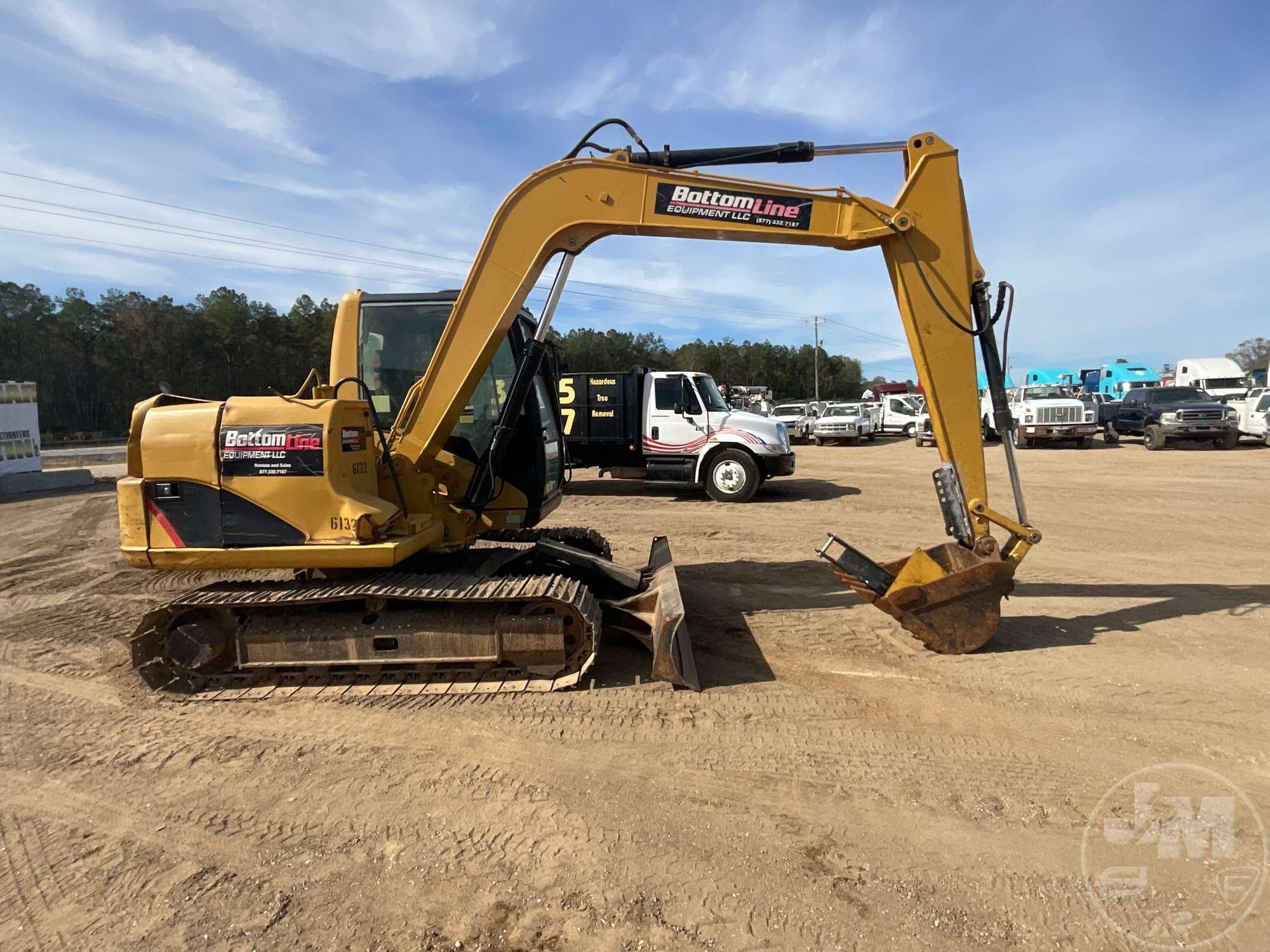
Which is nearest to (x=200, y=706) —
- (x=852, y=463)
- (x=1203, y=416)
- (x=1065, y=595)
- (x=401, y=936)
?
(x=401, y=936)

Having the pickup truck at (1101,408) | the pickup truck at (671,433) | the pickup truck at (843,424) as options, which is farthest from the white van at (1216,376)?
the pickup truck at (671,433)

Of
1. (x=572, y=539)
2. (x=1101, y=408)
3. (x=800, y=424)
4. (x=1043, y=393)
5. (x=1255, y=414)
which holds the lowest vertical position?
(x=572, y=539)

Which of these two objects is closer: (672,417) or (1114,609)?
(1114,609)

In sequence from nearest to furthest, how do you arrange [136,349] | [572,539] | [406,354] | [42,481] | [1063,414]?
[406,354], [572,539], [42,481], [1063,414], [136,349]

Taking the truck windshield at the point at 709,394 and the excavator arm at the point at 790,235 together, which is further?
the truck windshield at the point at 709,394

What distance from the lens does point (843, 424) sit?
26.0 m

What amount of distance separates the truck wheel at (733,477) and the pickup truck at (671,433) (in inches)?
0.5

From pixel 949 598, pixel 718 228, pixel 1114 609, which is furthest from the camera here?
pixel 1114 609

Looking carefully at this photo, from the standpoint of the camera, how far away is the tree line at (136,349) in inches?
1668

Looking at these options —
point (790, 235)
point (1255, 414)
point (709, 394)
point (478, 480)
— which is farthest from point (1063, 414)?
point (478, 480)

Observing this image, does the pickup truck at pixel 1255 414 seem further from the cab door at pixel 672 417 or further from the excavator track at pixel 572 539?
the excavator track at pixel 572 539

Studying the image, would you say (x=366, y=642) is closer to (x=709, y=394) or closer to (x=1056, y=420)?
(x=709, y=394)

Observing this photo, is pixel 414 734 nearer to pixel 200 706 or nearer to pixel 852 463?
pixel 200 706

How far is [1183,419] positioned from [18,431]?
103 ft
